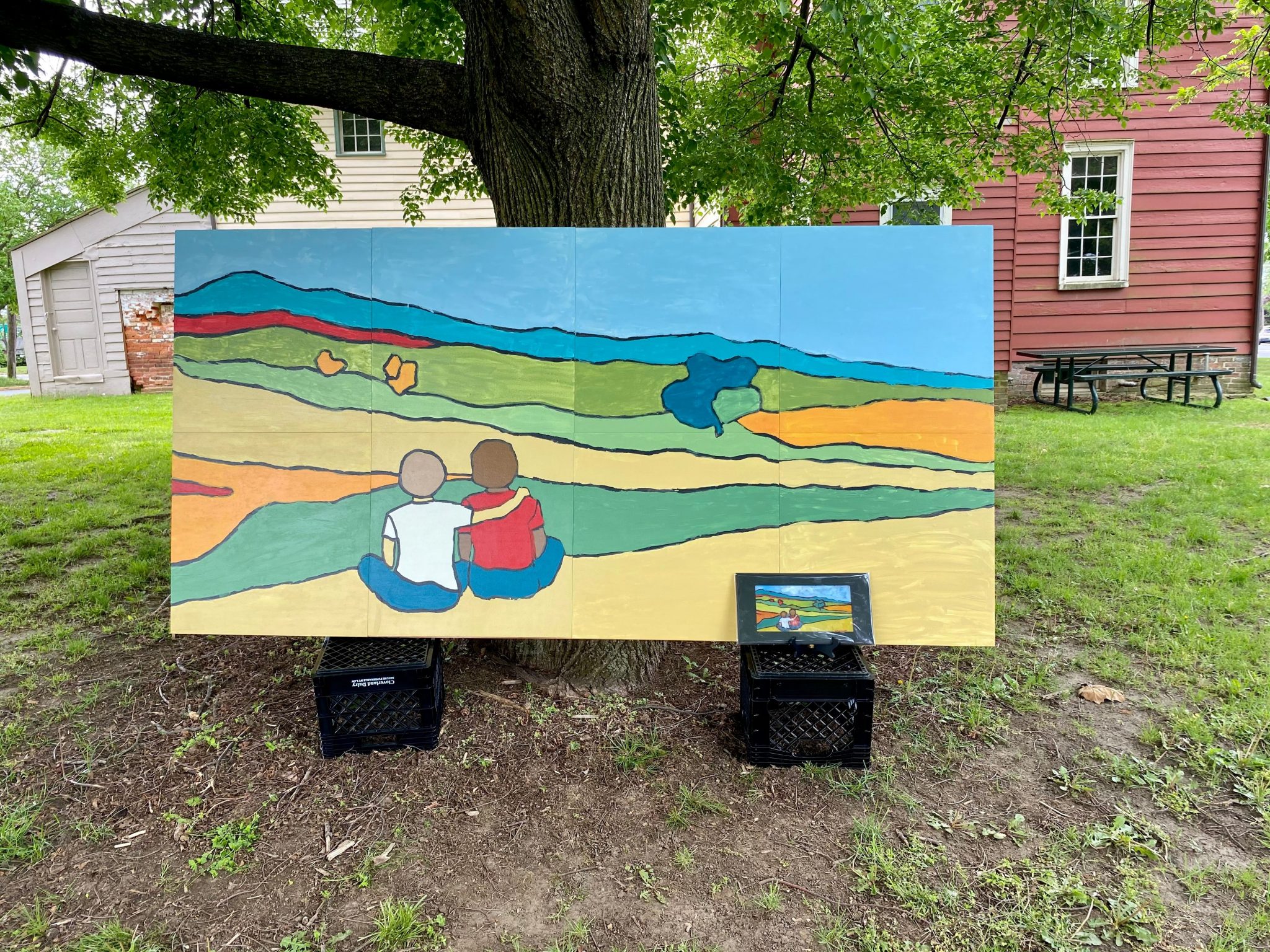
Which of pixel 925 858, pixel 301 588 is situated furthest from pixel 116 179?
pixel 925 858

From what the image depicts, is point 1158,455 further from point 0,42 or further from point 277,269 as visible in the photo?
point 0,42

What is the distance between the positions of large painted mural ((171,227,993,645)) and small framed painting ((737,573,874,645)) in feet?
0.19

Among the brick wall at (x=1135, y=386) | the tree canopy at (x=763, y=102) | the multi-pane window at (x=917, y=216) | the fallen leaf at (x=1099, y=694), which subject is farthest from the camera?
the brick wall at (x=1135, y=386)

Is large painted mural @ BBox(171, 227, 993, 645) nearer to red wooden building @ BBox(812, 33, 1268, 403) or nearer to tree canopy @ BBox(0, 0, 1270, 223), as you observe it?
tree canopy @ BBox(0, 0, 1270, 223)

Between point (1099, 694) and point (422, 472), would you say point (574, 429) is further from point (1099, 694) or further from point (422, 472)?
point (1099, 694)

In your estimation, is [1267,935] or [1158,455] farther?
[1158,455]

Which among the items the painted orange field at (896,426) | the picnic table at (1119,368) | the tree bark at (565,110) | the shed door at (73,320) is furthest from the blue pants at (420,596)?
the shed door at (73,320)

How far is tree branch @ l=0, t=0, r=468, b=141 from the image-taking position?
9.60 feet

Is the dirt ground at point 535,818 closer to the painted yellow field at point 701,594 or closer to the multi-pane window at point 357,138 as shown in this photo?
the painted yellow field at point 701,594

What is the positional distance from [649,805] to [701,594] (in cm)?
79

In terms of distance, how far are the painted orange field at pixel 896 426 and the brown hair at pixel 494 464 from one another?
960mm

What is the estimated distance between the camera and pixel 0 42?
296 cm

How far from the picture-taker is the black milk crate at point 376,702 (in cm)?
274

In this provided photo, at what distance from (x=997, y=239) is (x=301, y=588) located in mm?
11210
